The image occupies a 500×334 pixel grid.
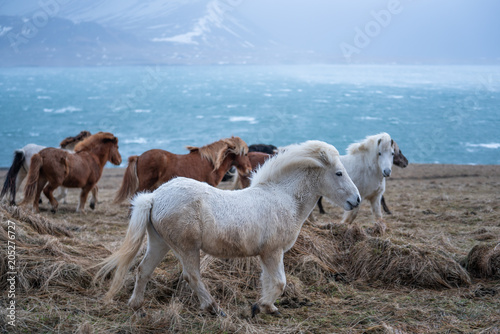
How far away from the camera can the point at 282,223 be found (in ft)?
12.0

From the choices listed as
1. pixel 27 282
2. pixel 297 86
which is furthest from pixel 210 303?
pixel 297 86

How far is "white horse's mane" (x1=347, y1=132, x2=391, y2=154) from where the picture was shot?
23.0 feet

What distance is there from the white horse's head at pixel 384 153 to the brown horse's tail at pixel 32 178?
613 cm

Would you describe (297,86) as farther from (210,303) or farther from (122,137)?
(210,303)

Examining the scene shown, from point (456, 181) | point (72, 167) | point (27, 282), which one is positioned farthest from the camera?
point (456, 181)

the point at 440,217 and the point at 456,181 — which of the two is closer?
the point at 440,217

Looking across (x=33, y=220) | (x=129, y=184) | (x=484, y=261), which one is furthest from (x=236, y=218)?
(x=129, y=184)

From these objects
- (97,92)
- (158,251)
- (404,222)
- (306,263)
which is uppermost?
(158,251)

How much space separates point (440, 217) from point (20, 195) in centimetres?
1030

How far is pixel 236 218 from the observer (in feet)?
11.3

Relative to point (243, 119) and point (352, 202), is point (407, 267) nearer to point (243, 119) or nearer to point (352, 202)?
point (352, 202)

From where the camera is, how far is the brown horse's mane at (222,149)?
7.66m

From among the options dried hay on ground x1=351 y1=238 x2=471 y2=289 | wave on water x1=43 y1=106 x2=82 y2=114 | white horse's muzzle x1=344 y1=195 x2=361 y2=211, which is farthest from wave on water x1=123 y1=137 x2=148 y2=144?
white horse's muzzle x1=344 y1=195 x2=361 y2=211

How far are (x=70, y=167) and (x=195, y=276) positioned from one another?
235 inches
